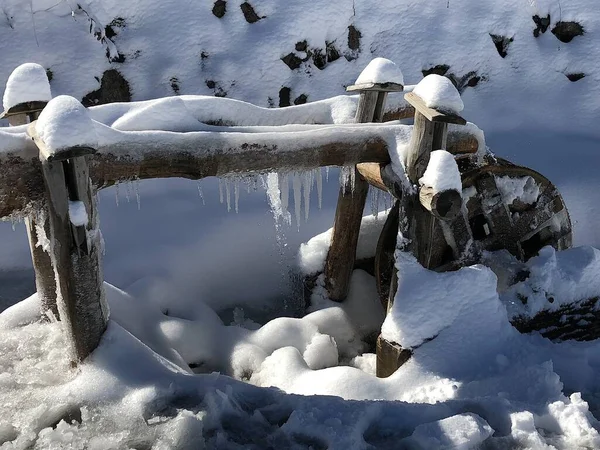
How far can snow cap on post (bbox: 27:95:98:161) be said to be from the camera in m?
2.77

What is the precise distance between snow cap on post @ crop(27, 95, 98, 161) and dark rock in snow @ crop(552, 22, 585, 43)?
9.26 m

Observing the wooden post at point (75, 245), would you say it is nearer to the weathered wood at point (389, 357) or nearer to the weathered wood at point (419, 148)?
the weathered wood at point (389, 357)

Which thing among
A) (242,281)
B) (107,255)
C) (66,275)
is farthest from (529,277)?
(107,255)

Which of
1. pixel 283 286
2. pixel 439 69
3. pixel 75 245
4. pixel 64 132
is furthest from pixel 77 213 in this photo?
pixel 439 69

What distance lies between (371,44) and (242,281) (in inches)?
210

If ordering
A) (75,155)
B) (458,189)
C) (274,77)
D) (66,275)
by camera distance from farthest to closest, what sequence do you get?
(274,77) → (458,189) → (66,275) → (75,155)

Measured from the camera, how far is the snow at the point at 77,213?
3094 millimetres

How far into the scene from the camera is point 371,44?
9.45m

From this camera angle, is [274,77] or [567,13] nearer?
[274,77]

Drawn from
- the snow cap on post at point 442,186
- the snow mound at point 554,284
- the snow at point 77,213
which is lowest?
the snow mound at point 554,284

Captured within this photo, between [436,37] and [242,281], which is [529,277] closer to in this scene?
[242,281]

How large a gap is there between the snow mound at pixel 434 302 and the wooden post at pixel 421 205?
115mm

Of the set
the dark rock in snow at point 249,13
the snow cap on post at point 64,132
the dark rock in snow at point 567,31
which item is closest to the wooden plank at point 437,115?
the snow cap on post at point 64,132

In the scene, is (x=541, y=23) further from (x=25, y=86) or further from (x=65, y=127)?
(x=65, y=127)
